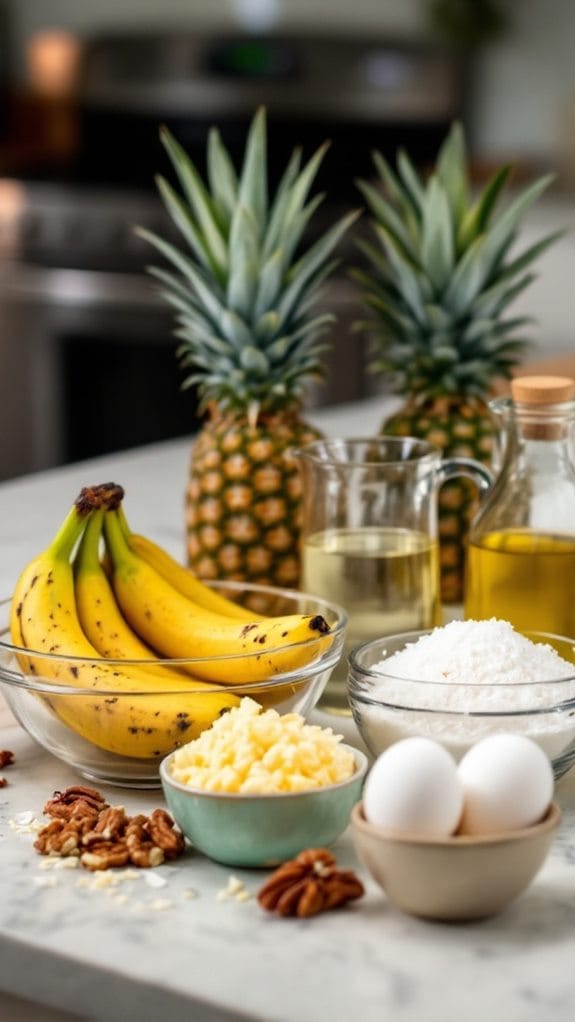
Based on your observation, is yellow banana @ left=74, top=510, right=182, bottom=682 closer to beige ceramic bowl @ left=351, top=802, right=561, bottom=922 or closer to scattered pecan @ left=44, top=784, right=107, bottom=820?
scattered pecan @ left=44, top=784, right=107, bottom=820

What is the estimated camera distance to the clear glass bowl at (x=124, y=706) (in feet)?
3.32

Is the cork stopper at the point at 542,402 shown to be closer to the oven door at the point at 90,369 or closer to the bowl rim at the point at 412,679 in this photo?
the bowl rim at the point at 412,679

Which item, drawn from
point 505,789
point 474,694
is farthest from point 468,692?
point 505,789

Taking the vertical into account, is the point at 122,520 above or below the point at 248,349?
below

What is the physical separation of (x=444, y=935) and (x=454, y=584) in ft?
2.27

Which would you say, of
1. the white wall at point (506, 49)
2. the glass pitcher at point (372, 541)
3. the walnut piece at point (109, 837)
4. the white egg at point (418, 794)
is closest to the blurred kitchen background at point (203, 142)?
the white wall at point (506, 49)

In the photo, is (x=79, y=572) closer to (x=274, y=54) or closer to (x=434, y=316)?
(x=434, y=316)

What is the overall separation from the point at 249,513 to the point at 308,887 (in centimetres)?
62

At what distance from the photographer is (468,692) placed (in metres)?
0.99

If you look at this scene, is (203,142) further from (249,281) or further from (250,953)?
(250,953)

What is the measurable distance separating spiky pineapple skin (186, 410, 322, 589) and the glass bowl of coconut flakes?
362mm

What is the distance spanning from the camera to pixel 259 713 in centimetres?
101

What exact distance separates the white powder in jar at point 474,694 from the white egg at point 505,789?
127 mm

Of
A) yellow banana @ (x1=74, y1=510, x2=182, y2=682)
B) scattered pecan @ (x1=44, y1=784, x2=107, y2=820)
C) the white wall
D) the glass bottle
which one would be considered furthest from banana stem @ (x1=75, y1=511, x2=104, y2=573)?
the white wall
